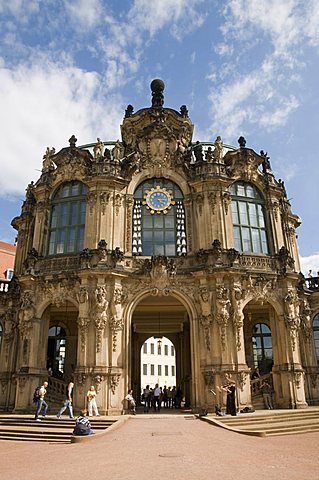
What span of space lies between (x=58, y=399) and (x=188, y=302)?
382 inches

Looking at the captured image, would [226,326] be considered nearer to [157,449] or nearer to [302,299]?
[302,299]

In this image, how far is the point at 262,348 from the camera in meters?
29.4

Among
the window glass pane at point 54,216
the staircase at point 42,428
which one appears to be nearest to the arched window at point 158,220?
the window glass pane at point 54,216

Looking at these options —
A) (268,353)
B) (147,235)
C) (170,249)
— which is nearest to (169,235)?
(170,249)

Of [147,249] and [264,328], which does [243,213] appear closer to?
[147,249]

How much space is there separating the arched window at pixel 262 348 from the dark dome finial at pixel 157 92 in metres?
18.3

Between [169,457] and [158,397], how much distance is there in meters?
16.1

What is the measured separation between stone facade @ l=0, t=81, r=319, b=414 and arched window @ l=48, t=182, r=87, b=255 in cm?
9

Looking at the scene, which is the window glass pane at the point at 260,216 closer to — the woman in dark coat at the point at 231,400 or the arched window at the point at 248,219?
the arched window at the point at 248,219

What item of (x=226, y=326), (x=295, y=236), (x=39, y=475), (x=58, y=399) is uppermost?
(x=295, y=236)

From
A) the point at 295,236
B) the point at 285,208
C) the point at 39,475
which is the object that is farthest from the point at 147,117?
the point at 39,475

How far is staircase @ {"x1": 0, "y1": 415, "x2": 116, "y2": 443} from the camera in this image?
15.6 meters

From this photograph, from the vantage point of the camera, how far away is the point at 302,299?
2817cm

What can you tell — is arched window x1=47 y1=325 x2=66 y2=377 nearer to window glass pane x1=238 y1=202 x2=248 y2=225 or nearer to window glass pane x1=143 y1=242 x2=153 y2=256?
window glass pane x1=143 y1=242 x2=153 y2=256
